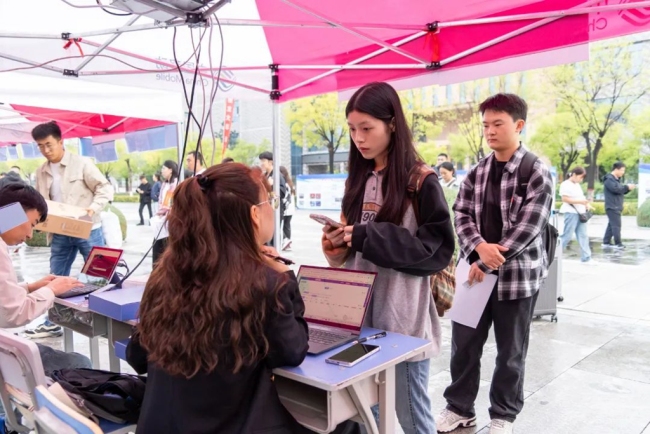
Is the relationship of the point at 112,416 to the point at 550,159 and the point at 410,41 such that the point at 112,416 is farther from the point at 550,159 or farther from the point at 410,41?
the point at 550,159

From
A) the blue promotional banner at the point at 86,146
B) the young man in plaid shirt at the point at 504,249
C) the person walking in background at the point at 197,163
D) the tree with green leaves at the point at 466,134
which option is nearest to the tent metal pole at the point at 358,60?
the person walking in background at the point at 197,163

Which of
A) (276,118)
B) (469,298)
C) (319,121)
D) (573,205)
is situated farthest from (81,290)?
(319,121)

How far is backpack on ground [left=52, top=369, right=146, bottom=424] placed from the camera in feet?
5.38

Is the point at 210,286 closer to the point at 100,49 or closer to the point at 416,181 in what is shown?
the point at 416,181

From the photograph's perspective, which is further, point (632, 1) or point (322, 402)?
point (632, 1)

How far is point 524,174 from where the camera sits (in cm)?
238

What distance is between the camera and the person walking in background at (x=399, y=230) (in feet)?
5.61

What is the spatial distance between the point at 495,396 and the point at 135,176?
113 feet

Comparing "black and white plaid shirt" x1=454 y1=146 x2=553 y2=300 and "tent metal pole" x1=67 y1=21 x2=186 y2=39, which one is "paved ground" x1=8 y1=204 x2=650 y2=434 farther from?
"tent metal pole" x1=67 y1=21 x2=186 y2=39

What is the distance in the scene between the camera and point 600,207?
17969 mm

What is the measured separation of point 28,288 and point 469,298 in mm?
2138

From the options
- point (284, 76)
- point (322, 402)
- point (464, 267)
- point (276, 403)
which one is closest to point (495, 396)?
point (464, 267)

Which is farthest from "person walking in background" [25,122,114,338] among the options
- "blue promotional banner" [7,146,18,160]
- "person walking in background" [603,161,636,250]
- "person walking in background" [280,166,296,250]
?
"blue promotional banner" [7,146,18,160]

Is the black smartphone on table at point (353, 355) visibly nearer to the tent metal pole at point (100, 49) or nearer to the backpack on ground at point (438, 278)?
the backpack on ground at point (438, 278)
